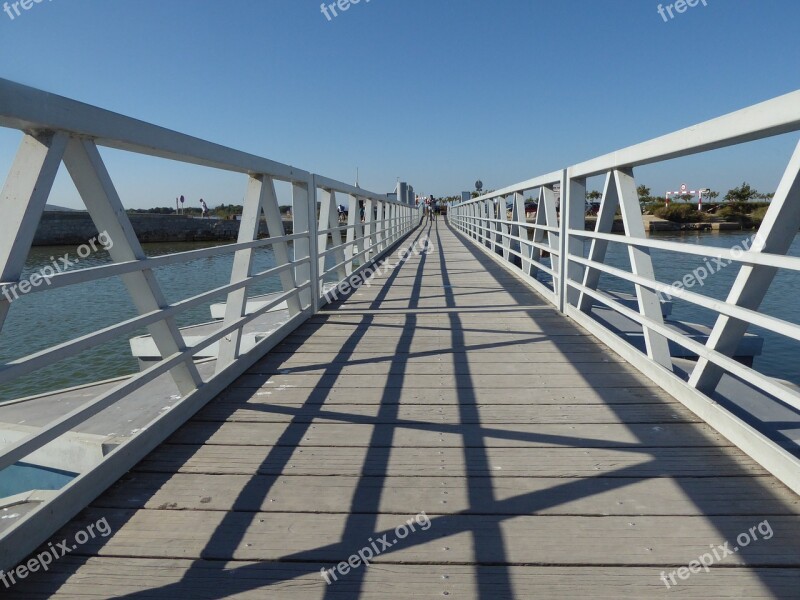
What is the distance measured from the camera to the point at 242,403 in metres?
2.49

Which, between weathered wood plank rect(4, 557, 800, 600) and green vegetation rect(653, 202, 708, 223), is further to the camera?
green vegetation rect(653, 202, 708, 223)

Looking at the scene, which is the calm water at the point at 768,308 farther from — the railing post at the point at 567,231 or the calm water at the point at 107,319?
the railing post at the point at 567,231

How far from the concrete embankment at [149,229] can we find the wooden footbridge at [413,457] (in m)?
27.5

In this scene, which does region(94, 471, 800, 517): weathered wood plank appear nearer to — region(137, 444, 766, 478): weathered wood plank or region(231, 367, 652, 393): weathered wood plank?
region(137, 444, 766, 478): weathered wood plank

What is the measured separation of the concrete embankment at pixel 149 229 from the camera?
31141mm

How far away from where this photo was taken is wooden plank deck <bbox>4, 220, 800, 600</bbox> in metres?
1.30

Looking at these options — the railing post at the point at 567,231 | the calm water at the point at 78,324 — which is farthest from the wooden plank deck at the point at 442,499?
the calm water at the point at 78,324

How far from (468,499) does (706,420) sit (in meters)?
1.19

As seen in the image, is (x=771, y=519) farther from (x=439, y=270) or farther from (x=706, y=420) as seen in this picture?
(x=439, y=270)

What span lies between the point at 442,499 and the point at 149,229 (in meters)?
37.1

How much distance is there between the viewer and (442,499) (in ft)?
5.36

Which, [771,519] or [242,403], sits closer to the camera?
[771,519]

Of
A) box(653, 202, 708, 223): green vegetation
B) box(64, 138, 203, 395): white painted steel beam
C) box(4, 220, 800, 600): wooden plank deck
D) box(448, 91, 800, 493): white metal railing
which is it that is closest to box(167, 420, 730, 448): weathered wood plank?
box(4, 220, 800, 600): wooden plank deck

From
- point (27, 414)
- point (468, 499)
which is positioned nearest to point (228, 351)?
point (468, 499)
